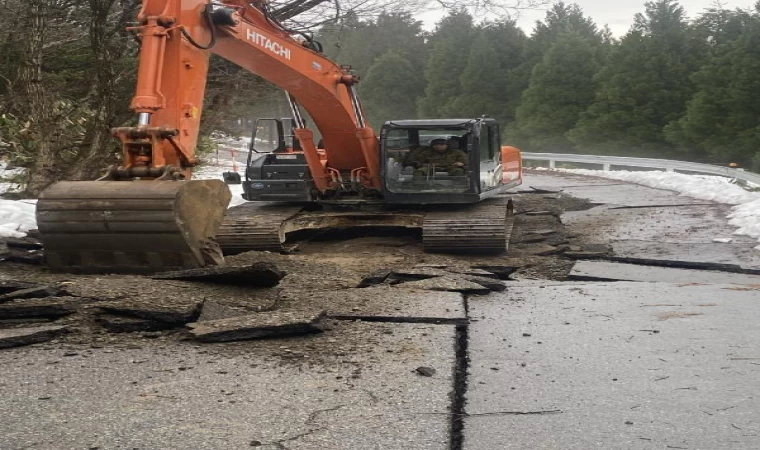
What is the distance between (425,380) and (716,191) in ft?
47.2

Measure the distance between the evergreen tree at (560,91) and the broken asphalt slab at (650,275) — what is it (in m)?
37.0

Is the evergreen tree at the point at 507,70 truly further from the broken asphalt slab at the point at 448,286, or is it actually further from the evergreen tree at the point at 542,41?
the broken asphalt slab at the point at 448,286

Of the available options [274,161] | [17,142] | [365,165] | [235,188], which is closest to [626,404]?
[365,165]

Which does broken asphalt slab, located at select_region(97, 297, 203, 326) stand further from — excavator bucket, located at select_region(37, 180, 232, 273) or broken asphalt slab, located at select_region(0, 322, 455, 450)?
excavator bucket, located at select_region(37, 180, 232, 273)

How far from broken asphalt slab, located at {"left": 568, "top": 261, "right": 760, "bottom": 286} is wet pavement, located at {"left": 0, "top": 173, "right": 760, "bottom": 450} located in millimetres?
1083

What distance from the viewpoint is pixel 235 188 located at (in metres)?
19.9

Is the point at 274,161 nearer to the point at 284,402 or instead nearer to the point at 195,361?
the point at 195,361

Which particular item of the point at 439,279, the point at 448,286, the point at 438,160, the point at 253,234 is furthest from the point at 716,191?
the point at 448,286

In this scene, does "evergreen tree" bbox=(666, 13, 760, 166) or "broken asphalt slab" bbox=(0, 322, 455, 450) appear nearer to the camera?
"broken asphalt slab" bbox=(0, 322, 455, 450)

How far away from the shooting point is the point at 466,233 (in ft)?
32.8

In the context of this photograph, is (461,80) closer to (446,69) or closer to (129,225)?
(446,69)

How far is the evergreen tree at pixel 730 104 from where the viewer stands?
3306 centimetres

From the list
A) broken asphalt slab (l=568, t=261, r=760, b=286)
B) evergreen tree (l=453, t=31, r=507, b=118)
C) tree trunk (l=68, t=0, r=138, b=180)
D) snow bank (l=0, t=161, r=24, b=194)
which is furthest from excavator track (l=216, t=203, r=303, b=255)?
evergreen tree (l=453, t=31, r=507, b=118)

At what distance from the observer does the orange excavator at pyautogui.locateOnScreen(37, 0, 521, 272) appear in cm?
679
